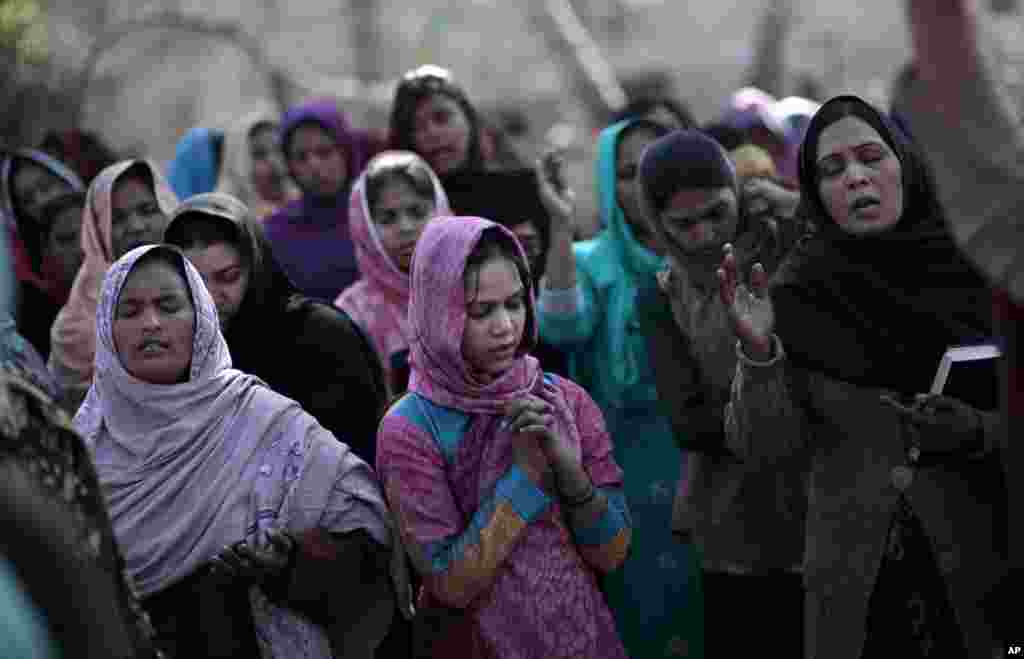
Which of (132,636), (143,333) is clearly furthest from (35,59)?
(132,636)

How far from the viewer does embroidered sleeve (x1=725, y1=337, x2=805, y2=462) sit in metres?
3.69

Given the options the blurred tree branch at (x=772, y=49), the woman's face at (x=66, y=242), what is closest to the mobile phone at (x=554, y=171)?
the woman's face at (x=66, y=242)

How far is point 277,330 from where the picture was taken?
4309mm

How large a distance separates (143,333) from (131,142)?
18053mm

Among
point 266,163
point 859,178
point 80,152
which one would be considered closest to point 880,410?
point 859,178

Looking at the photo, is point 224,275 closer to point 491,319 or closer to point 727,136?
point 491,319

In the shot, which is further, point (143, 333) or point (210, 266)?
point (210, 266)

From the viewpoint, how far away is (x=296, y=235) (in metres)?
6.39

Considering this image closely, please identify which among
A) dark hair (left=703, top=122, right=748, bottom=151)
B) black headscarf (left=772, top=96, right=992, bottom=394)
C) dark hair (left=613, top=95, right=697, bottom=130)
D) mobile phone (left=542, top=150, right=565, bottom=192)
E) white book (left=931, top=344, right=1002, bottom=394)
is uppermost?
dark hair (left=613, top=95, right=697, bottom=130)

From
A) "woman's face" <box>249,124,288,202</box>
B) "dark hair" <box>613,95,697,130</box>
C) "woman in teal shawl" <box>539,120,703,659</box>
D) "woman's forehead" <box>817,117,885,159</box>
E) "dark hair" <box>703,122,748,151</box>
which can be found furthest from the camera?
"woman's face" <box>249,124,288,202</box>

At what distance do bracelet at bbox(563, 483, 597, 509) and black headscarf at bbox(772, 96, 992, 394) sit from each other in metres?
0.58

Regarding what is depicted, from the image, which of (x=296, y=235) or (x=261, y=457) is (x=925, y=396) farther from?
(x=296, y=235)

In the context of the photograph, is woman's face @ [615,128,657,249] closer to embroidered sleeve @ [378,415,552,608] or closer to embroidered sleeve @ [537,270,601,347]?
embroidered sleeve @ [537,270,601,347]

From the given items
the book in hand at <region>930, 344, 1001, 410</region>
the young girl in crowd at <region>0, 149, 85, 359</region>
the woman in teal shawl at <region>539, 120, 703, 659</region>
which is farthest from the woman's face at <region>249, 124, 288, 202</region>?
the book in hand at <region>930, 344, 1001, 410</region>
